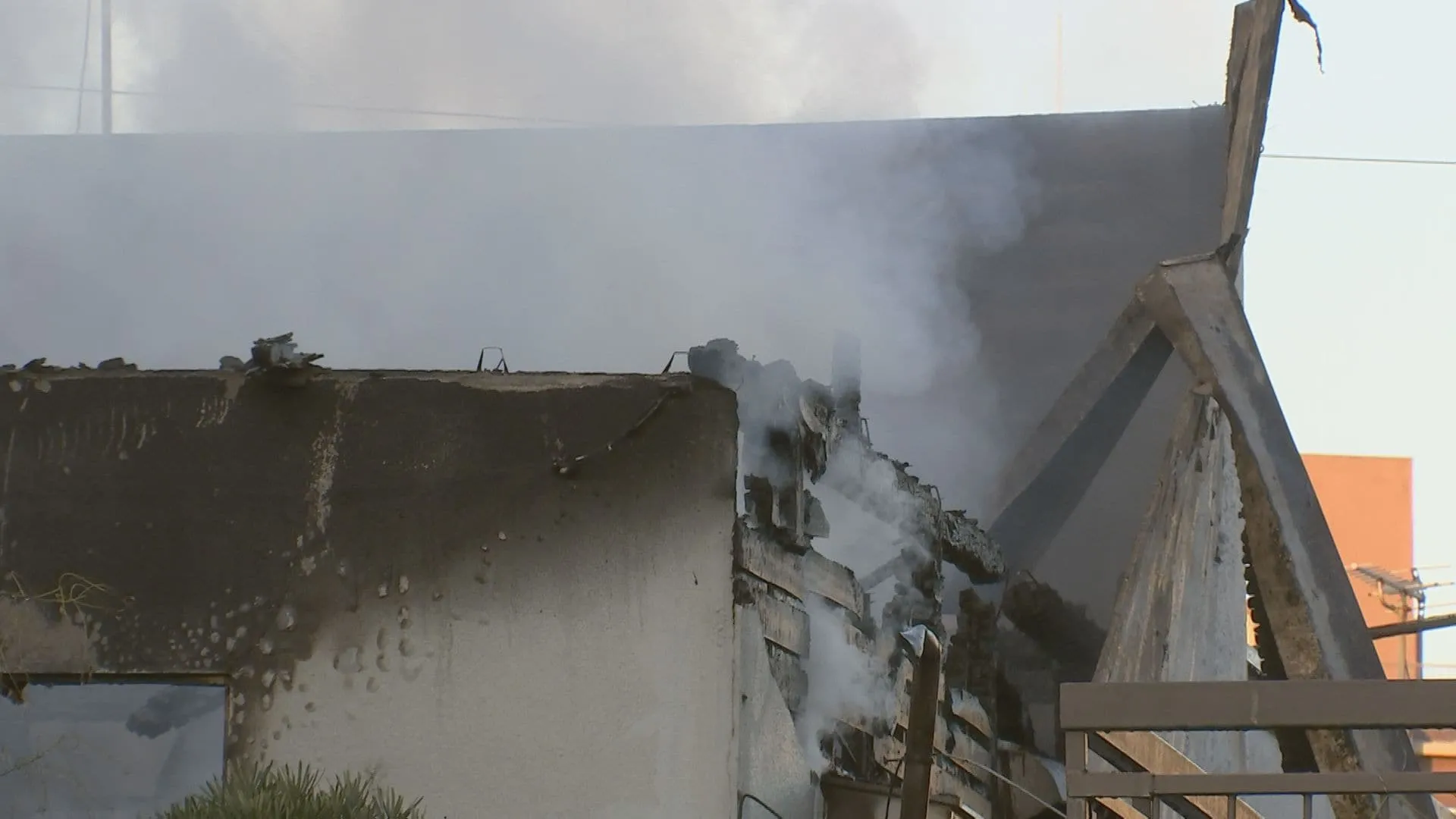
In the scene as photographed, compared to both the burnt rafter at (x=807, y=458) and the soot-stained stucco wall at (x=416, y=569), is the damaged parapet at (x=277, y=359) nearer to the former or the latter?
the soot-stained stucco wall at (x=416, y=569)

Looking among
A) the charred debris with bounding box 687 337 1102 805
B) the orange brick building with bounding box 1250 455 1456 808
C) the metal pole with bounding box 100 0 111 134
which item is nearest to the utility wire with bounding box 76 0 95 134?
the metal pole with bounding box 100 0 111 134

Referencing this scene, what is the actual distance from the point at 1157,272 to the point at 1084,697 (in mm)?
6185

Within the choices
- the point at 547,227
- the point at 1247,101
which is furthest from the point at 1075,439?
the point at 547,227

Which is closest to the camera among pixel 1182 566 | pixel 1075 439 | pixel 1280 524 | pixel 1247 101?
pixel 1280 524

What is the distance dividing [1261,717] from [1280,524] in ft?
16.7

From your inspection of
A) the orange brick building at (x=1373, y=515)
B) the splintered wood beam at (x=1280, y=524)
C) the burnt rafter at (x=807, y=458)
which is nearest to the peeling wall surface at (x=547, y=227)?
the splintered wood beam at (x=1280, y=524)

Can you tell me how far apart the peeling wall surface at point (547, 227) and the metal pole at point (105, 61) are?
1.18 m

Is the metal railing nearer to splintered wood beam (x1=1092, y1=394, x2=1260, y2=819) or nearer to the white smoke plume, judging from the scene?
the white smoke plume

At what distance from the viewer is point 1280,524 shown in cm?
1008

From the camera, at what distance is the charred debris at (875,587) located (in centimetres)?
673

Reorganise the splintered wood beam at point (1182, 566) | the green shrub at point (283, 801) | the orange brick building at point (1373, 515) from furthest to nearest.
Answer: the orange brick building at point (1373, 515) → the splintered wood beam at point (1182, 566) → the green shrub at point (283, 801)

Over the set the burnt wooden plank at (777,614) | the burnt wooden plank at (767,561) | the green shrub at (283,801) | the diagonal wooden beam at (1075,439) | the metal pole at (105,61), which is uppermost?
the metal pole at (105,61)

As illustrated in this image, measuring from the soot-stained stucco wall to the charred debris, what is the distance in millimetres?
383

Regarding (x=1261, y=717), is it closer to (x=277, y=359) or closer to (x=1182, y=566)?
(x=277, y=359)
